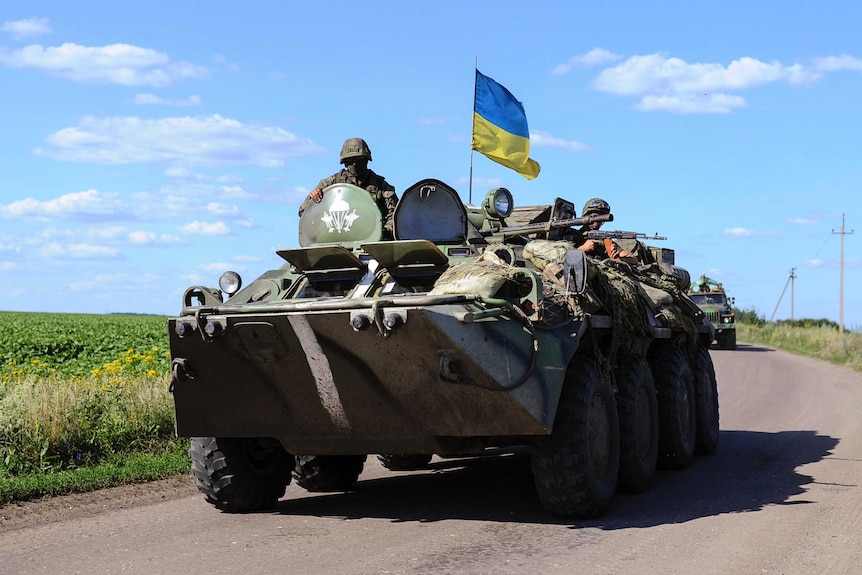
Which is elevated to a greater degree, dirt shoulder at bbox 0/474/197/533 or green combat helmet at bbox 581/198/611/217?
green combat helmet at bbox 581/198/611/217

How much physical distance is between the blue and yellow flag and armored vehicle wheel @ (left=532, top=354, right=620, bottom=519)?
5.61m

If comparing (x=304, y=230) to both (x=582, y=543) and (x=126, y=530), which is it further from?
(x=582, y=543)

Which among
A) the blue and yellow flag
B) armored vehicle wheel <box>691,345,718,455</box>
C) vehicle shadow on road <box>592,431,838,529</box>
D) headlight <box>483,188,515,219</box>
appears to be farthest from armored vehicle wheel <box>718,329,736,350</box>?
headlight <box>483,188,515,219</box>

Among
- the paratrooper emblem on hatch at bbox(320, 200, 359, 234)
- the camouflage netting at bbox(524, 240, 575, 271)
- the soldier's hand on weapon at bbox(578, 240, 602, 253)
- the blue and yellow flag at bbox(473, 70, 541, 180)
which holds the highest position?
the blue and yellow flag at bbox(473, 70, 541, 180)

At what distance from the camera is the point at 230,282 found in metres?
8.21

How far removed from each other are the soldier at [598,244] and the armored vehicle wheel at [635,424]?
122 centimetres

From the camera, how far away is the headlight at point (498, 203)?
8844 millimetres

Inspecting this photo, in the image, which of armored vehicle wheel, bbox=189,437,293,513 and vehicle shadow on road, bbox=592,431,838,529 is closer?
vehicle shadow on road, bbox=592,431,838,529

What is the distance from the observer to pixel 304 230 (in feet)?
28.6

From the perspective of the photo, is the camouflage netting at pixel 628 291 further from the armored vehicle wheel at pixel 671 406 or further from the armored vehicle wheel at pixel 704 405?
the armored vehicle wheel at pixel 704 405

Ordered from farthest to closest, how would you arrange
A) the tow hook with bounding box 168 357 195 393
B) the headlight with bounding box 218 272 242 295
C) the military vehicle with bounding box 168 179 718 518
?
the headlight with bounding box 218 272 242 295 → the tow hook with bounding box 168 357 195 393 → the military vehicle with bounding box 168 179 718 518

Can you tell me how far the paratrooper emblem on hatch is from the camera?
8523 millimetres

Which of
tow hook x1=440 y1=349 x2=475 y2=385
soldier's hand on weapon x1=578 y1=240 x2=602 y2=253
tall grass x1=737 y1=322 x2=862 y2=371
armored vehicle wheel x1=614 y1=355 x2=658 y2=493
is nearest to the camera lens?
tow hook x1=440 y1=349 x2=475 y2=385

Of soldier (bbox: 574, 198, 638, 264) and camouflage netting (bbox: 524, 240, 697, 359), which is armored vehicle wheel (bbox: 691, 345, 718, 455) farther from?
soldier (bbox: 574, 198, 638, 264)
